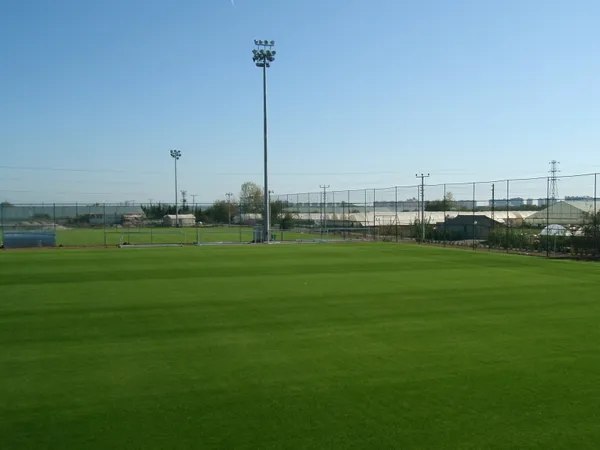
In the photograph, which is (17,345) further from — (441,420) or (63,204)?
(63,204)

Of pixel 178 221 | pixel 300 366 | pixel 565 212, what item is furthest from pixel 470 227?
pixel 178 221

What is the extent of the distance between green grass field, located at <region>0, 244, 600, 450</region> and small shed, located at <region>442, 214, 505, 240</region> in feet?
62.7

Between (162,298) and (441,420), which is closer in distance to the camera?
(441,420)

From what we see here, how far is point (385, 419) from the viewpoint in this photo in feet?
17.5

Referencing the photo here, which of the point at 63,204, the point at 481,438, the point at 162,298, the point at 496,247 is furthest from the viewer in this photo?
the point at 63,204

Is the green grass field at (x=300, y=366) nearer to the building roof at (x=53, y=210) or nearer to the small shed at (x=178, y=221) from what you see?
the building roof at (x=53, y=210)

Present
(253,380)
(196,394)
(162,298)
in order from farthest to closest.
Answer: (162,298) → (253,380) → (196,394)

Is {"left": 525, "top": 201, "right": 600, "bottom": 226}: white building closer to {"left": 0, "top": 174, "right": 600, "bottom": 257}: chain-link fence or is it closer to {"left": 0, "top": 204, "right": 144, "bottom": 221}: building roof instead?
{"left": 0, "top": 174, "right": 600, "bottom": 257}: chain-link fence

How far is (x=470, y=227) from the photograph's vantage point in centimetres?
3469

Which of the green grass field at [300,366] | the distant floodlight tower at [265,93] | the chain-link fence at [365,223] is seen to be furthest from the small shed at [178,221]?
the green grass field at [300,366]

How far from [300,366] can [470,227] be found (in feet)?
96.6

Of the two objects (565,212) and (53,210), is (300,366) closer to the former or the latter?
(565,212)

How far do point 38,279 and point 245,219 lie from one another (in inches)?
1804

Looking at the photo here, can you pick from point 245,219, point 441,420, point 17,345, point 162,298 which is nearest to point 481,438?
point 441,420
